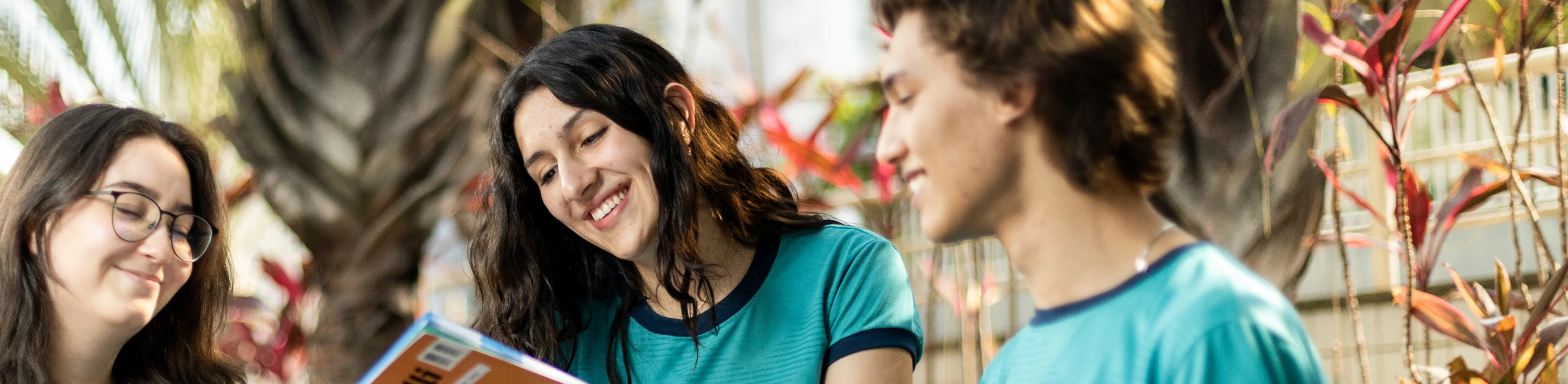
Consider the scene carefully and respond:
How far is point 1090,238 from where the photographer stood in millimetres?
826

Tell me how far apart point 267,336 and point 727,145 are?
3.07 m

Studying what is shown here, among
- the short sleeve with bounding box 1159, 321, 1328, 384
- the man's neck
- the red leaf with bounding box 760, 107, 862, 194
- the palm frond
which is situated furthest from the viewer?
the palm frond

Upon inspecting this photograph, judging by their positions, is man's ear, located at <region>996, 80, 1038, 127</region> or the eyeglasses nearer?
man's ear, located at <region>996, 80, 1038, 127</region>

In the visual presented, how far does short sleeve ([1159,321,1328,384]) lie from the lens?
0.72m

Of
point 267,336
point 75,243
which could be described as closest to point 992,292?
point 267,336

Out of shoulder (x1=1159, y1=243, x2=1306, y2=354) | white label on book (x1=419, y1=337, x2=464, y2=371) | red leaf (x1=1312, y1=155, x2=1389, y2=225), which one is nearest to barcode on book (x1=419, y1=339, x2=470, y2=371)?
white label on book (x1=419, y1=337, x2=464, y2=371)

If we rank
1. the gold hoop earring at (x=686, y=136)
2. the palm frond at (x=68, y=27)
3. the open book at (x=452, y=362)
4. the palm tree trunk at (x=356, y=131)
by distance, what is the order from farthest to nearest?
the palm frond at (x=68, y=27) → the palm tree trunk at (x=356, y=131) → the gold hoop earring at (x=686, y=136) → the open book at (x=452, y=362)

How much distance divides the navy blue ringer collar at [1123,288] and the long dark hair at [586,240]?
789mm

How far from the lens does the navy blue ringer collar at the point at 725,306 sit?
165cm

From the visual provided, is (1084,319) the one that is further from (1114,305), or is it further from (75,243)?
(75,243)

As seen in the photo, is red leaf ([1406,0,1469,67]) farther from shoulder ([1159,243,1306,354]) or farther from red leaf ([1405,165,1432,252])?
shoulder ([1159,243,1306,354])

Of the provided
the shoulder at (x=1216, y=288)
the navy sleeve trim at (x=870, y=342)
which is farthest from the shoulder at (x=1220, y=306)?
the navy sleeve trim at (x=870, y=342)

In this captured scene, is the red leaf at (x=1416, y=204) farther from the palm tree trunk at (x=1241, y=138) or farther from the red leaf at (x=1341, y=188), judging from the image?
the palm tree trunk at (x=1241, y=138)

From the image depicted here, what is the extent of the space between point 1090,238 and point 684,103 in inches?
35.6
